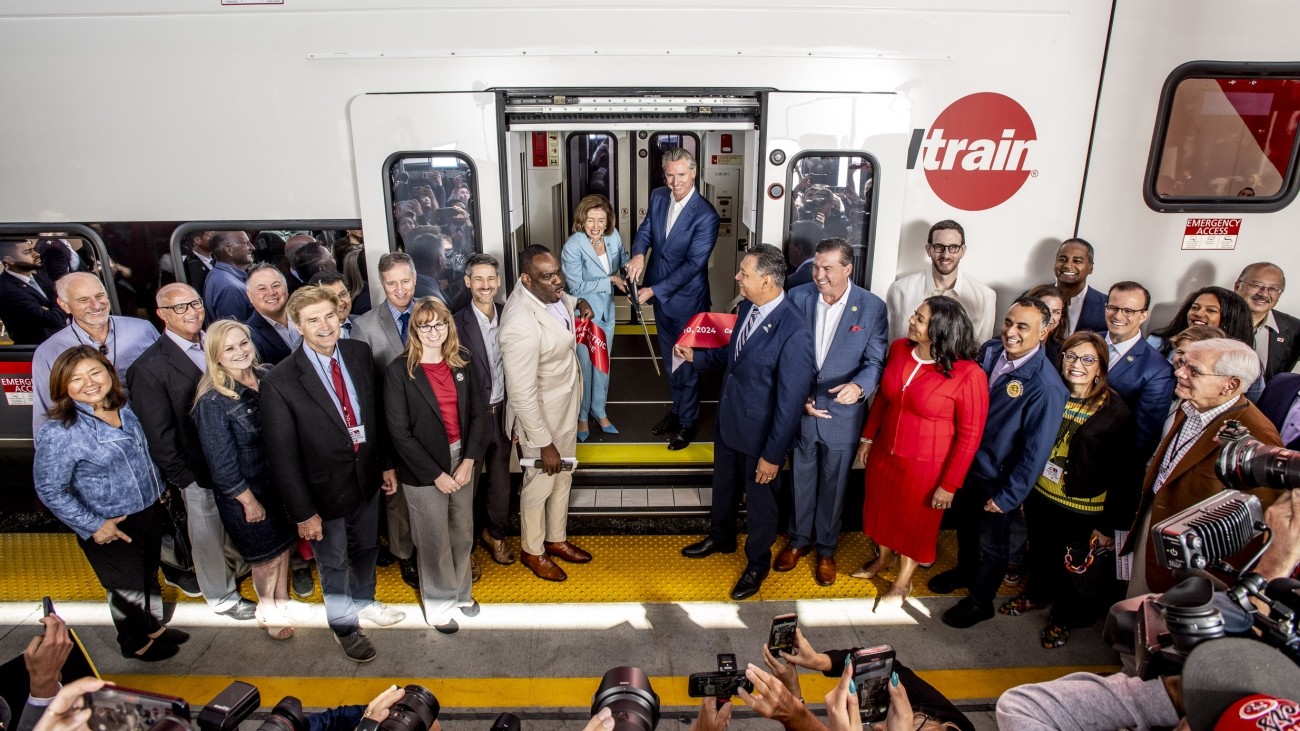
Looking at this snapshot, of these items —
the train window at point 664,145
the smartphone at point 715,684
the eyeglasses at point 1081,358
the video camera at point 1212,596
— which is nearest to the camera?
the video camera at point 1212,596

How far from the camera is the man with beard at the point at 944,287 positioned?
3943 millimetres

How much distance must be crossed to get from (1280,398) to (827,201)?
2.35 meters

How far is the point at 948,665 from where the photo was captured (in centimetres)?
355

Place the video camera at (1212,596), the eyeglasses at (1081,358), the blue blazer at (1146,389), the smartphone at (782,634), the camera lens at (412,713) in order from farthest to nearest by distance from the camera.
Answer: the blue blazer at (1146,389)
the eyeglasses at (1081,358)
the smartphone at (782,634)
the camera lens at (412,713)
the video camera at (1212,596)

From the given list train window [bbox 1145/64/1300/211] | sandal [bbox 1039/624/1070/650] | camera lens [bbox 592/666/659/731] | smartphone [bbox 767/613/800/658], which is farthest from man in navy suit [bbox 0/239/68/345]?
train window [bbox 1145/64/1300/211]

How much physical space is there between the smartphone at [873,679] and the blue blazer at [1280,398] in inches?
102

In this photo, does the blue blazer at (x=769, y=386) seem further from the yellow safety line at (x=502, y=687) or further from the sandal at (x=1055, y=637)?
the sandal at (x=1055, y=637)

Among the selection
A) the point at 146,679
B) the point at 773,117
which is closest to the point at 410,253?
the point at 773,117

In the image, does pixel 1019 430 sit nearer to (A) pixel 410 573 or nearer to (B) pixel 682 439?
(B) pixel 682 439

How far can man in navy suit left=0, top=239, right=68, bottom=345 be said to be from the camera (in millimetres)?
4000

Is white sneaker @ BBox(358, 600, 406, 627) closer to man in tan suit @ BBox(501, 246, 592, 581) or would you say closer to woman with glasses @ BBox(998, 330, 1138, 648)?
man in tan suit @ BBox(501, 246, 592, 581)

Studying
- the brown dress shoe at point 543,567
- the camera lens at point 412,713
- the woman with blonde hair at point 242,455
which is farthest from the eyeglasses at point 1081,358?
the woman with blonde hair at point 242,455

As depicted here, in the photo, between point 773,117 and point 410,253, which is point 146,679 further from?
point 773,117

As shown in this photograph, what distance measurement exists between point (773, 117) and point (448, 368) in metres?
2.17
